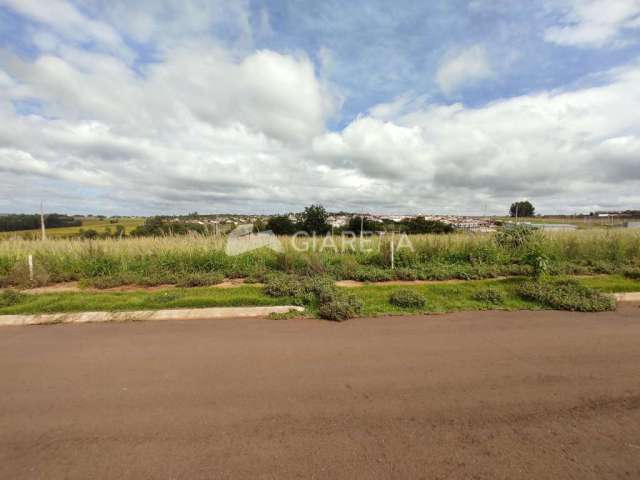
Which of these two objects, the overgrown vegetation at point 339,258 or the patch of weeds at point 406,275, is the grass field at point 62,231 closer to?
the overgrown vegetation at point 339,258

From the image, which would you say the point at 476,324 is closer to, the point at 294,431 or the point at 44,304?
the point at 294,431

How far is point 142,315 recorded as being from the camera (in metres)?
5.35

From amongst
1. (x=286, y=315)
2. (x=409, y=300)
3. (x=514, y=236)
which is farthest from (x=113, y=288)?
(x=514, y=236)

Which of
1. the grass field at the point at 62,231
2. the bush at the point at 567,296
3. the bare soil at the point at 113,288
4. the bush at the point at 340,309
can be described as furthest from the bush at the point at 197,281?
the grass field at the point at 62,231

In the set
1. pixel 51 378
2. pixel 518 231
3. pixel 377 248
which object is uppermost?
pixel 518 231

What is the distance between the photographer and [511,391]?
2811 mm

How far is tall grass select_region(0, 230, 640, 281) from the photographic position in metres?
8.85

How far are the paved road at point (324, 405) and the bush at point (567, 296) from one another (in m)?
1.23

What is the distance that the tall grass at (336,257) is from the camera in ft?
29.0

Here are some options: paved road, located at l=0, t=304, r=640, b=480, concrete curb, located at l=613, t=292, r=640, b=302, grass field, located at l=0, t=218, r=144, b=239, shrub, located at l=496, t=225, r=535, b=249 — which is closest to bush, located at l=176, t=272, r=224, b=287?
paved road, located at l=0, t=304, r=640, b=480

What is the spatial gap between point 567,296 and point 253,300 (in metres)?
6.69

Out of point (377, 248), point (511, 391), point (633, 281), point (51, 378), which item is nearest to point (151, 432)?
point (51, 378)

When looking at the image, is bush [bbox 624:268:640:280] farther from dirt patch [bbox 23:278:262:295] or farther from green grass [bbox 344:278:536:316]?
dirt patch [bbox 23:278:262:295]

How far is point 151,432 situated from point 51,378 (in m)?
1.89
